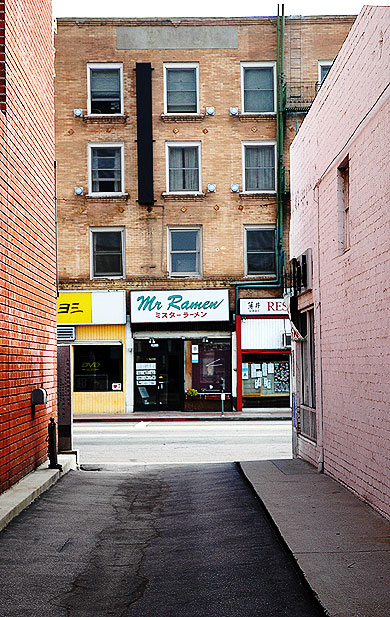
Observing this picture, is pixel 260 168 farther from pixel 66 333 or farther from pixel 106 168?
pixel 66 333

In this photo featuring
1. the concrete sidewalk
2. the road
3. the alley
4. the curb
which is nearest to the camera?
the concrete sidewalk

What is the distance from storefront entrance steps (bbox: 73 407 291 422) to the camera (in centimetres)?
2961

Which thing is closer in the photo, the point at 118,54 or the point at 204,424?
the point at 204,424

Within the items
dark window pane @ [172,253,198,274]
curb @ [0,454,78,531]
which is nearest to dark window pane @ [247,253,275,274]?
dark window pane @ [172,253,198,274]

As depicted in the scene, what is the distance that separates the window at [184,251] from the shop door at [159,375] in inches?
100

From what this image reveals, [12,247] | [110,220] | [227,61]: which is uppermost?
[227,61]

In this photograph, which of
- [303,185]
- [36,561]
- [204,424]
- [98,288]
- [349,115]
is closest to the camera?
[36,561]

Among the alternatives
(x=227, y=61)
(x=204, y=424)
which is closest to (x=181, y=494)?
(x=204, y=424)

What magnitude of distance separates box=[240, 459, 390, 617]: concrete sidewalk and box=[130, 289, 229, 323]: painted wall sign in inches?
704

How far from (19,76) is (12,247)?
8.07 ft

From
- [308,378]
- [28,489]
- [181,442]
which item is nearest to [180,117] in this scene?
[181,442]

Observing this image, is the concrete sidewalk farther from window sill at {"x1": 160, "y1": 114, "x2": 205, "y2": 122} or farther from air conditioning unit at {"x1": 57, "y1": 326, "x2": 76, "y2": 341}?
window sill at {"x1": 160, "y1": 114, "x2": 205, "y2": 122}

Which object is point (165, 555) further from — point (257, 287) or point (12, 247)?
point (257, 287)

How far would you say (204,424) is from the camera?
27.9 metres
